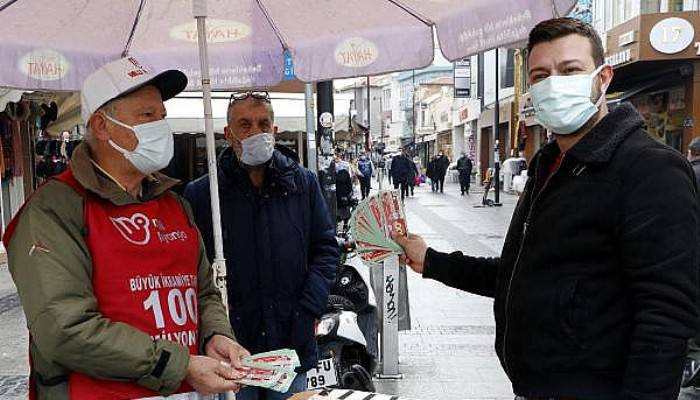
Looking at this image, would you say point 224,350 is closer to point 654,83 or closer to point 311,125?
point 311,125

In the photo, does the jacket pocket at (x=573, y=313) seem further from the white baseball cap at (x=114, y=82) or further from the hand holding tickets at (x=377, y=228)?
the white baseball cap at (x=114, y=82)

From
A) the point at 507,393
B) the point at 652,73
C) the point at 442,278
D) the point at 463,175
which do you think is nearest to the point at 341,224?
the point at 507,393

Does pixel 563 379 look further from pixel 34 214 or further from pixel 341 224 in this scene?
pixel 341 224

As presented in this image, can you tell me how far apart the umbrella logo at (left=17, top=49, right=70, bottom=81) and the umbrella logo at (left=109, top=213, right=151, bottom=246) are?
4.96 ft

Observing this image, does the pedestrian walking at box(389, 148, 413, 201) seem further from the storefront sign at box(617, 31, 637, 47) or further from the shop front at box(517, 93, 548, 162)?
the storefront sign at box(617, 31, 637, 47)

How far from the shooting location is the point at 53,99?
10.7 meters

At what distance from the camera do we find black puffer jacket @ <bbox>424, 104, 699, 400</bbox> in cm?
163

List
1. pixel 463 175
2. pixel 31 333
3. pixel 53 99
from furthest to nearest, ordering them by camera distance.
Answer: pixel 463 175
pixel 53 99
pixel 31 333

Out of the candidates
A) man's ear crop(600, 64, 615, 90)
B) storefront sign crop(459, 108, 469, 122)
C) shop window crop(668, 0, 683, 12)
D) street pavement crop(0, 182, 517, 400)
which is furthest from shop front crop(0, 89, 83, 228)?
storefront sign crop(459, 108, 469, 122)

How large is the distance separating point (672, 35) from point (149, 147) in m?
15.2

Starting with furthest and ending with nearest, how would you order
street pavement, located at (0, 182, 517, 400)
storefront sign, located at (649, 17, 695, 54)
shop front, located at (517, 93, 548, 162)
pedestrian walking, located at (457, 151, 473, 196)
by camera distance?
1. pedestrian walking, located at (457, 151, 473, 196)
2. shop front, located at (517, 93, 548, 162)
3. storefront sign, located at (649, 17, 695, 54)
4. street pavement, located at (0, 182, 517, 400)

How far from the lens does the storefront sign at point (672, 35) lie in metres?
13.9

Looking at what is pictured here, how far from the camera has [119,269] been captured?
182cm

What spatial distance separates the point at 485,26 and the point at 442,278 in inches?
46.9
